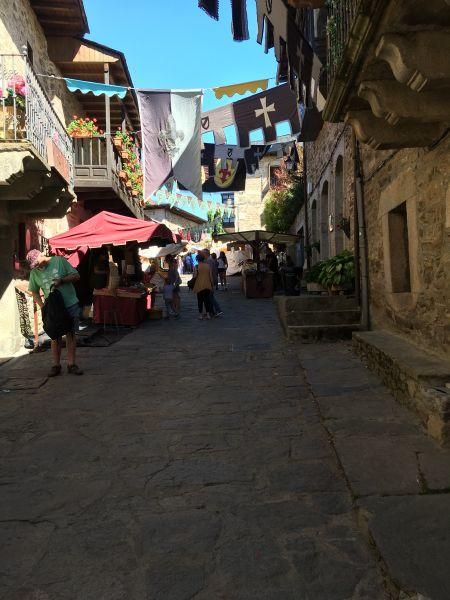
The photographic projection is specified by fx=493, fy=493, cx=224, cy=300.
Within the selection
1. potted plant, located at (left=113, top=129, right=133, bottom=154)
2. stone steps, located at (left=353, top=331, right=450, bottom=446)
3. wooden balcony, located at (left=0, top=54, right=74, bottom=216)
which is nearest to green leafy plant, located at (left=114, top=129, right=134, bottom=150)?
potted plant, located at (left=113, top=129, right=133, bottom=154)

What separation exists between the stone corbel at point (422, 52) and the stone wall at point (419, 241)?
4.06 ft

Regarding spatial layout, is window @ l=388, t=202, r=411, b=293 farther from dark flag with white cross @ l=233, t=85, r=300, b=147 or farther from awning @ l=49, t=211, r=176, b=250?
dark flag with white cross @ l=233, t=85, r=300, b=147

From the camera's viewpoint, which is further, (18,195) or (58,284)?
(18,195)

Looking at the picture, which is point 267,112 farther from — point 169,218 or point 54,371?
point 169,218

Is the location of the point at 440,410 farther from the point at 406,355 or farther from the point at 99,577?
the point at 99,577

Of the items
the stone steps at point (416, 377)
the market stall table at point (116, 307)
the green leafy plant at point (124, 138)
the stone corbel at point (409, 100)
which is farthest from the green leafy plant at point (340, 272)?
the green leafy plant at point (124, 138)

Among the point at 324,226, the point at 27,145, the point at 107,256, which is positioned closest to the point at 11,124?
the point at 27,145

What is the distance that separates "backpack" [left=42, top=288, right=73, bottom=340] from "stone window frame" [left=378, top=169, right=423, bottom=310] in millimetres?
4004

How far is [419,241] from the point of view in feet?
16.1

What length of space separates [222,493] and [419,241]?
324 cm

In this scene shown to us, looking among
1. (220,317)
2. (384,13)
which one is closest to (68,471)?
(384,13)

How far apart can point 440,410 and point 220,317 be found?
8912 millimetres

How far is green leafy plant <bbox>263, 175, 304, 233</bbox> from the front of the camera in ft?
67.8

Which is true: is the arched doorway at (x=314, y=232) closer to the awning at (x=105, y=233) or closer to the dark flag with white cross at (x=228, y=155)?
the dark flag with white cross at (x=228, y=155)
